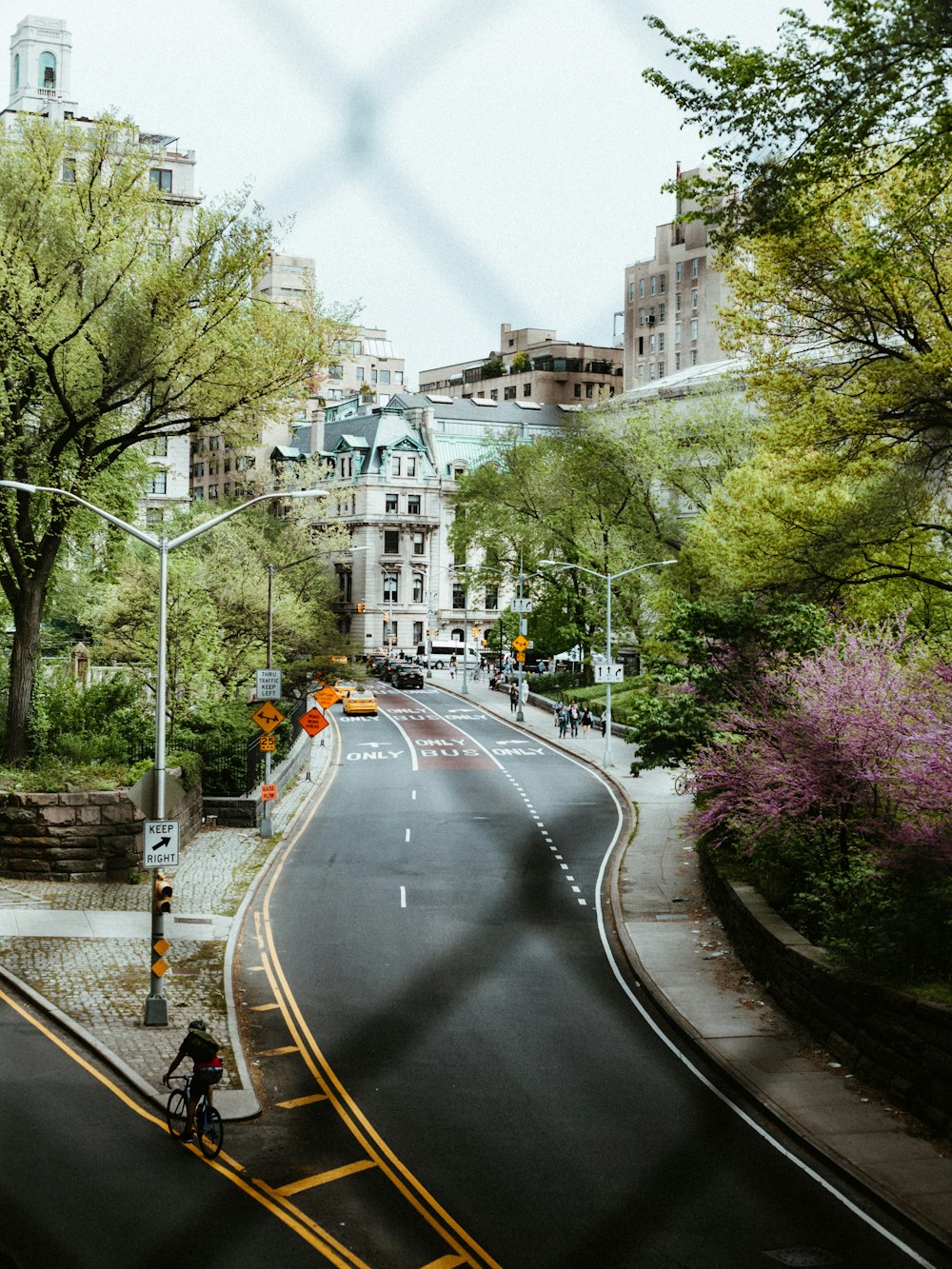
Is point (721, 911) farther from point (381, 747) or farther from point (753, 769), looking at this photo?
point (381, 747)

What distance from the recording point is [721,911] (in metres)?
29.8

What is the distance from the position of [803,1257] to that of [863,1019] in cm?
594

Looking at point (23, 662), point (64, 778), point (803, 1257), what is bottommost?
point (803, 1257)

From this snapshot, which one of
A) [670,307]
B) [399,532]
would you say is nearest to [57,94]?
[399,532]

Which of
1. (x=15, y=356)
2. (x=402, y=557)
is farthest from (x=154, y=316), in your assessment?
(x=402, y=557)

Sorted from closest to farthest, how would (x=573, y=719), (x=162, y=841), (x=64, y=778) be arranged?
(x=162, y=841), (x=64, y=778), (x=573, y=719)

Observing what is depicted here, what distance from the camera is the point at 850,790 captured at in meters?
24.2

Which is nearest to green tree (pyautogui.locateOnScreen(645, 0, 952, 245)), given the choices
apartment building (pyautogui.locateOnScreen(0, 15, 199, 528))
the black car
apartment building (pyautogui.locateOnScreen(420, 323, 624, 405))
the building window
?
apartment building (pyautogui.locateOnScreen(0, 15, 199, 528))

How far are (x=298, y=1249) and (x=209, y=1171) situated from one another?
252 cm

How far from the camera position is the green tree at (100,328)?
3350cm

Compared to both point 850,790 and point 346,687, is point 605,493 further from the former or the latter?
point 850,790

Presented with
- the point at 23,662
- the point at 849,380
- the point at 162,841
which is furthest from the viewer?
the point at 23,662

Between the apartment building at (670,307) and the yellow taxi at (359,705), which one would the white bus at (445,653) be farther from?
the yellow taxi at (359,705)

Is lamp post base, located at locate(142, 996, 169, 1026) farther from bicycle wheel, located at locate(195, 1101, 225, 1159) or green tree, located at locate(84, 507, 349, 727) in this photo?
green tree, located at locate(84, 507, 349, 727)
